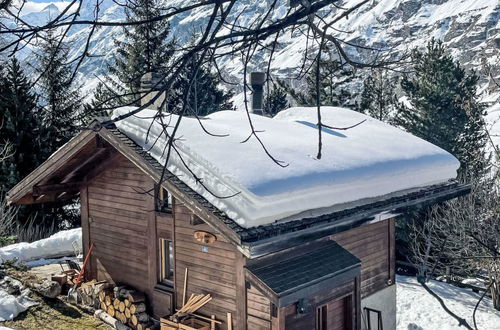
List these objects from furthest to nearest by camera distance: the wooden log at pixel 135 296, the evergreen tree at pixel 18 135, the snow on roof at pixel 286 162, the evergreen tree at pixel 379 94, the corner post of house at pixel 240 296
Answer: the evergreen tree at pixel 379 94 < the evergreen tree at pixel 18 135 < the wooden log at pixel 135 296 < the corner post of house at pixel 240 296 < the snow on roof at pixel 286 162

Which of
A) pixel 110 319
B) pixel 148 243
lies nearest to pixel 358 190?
pixel 148 243

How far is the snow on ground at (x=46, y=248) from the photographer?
14634 mm

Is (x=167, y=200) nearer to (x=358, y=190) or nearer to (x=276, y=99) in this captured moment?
(x=358, y=190)

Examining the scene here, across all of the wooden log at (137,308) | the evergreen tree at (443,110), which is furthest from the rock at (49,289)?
the evergreen tree at (443,110)

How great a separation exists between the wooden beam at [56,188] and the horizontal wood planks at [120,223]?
0.99 feet

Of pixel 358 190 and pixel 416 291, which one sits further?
pixel 416 291

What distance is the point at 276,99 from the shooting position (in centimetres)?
3041

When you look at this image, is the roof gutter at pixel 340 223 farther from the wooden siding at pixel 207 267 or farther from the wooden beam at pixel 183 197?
the wooden siding at pixel 207 267

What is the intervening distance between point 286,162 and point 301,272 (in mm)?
1722

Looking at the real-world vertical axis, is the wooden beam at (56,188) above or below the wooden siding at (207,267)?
above

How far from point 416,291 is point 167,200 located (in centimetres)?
1138

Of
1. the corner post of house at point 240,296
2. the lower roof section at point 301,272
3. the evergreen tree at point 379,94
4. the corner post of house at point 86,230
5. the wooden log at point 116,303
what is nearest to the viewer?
the lower roof section at point 301,272

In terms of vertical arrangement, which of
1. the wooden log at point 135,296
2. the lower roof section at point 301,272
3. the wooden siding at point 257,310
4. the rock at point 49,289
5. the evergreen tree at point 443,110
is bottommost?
the rock at point 49,289

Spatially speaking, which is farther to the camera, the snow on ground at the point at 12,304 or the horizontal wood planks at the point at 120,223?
the snow on ground at the point at 12,304
